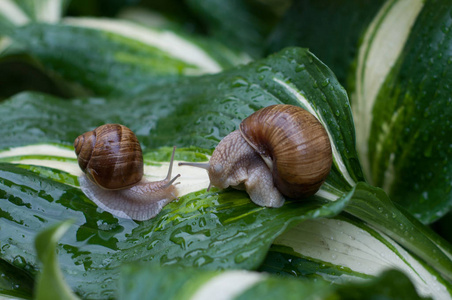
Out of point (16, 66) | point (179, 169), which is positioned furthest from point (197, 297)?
point (16, 66)

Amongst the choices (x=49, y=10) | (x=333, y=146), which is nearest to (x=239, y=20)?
(x=49, y=10)

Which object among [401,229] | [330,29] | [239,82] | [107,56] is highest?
[107,56]

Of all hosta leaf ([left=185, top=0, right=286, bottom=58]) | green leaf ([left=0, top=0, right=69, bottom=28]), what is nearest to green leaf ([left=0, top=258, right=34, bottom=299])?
green leaf ([left=0, top=0, right=69, bottom=28])

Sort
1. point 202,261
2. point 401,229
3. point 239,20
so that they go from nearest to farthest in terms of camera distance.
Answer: point 202,261
point 401,229
point 239,20

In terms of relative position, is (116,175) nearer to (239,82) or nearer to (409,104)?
(239,82)

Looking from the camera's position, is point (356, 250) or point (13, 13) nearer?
point (356, 250)

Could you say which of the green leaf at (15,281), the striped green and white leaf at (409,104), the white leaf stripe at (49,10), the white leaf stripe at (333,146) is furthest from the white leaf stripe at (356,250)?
the white leaf stripe at (49,10)
